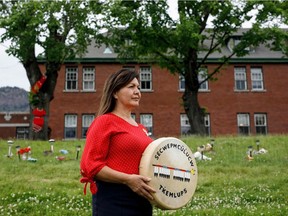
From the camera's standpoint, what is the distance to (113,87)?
2.93m

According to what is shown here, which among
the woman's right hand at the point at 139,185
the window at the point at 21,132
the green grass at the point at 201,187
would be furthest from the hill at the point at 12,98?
the woman's right hand at the point at 139,185

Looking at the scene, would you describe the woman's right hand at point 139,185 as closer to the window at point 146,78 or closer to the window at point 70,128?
the window at point 70,128

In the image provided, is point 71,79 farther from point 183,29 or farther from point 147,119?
point 183,29

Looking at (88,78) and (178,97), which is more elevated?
(88,78)

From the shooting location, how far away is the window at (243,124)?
33031 mm

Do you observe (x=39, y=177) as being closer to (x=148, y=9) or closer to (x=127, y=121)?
(x=127, y=121)

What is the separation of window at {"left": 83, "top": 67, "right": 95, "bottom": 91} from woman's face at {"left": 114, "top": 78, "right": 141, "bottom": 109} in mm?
30265

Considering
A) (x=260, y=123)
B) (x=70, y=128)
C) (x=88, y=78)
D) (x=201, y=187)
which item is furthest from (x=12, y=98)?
(x=201, y=187)

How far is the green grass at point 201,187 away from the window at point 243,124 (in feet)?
66.8

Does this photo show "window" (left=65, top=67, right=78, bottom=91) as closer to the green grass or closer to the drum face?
the green grass

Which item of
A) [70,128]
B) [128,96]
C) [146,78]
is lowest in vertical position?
[128,96]

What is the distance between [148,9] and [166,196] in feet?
62.3

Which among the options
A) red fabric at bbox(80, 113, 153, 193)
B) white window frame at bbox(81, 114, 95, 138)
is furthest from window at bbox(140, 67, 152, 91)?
red fabric at bbox(80, 113, 153, 193)

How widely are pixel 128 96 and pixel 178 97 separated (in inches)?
1181
